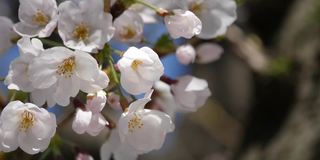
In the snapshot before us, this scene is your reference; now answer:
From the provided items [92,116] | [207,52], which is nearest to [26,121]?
[92,116]

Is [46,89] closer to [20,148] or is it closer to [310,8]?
[20,148]

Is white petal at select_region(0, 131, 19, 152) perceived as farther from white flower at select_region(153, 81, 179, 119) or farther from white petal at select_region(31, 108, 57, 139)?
white flower at select_region(153, 81, 179, 119)

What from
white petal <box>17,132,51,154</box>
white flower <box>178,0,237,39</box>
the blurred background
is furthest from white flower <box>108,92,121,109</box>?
the blurred background

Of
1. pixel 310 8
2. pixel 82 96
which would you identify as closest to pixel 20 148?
pixel 82 96

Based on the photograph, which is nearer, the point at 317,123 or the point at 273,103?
the point at 317,123

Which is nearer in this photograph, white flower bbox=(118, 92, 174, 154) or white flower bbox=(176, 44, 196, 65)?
white flower bbox=(118, 92, 174, 154)
